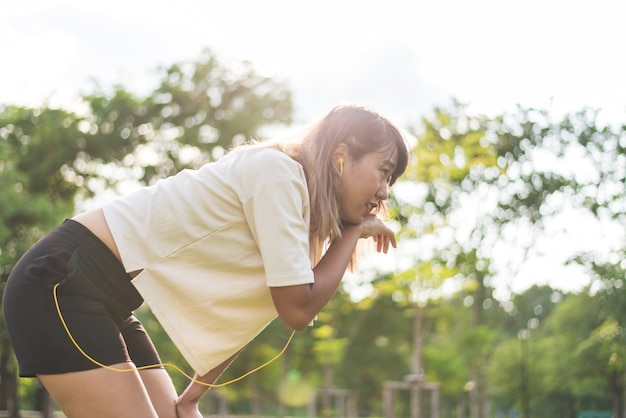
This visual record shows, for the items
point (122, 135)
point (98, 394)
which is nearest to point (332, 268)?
point (98, 394)

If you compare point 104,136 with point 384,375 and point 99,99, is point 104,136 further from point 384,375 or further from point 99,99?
point 384,375

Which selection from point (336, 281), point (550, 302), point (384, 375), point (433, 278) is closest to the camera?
point (336, 281)

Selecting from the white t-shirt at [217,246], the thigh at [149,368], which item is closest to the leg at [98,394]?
the white t-shirt at [217,246]

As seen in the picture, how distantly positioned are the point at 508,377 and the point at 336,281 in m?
46.1

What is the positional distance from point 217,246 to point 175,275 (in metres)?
0.14

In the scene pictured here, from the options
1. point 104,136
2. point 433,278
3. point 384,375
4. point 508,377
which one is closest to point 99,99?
point 104,136

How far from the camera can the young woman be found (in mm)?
2156

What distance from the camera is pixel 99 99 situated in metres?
21.9

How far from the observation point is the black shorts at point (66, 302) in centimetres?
215

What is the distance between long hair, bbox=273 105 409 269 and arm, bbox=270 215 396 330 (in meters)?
0.05

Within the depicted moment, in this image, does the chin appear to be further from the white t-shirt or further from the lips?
the white t-shirt

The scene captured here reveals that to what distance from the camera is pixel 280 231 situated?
2.16 metres

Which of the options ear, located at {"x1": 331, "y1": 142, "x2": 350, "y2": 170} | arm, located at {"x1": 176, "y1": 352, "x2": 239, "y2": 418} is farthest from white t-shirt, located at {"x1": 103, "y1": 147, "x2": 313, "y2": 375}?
arm, located at {"x1": 176, "y1": 352, "x2": 239, "y2": 418}

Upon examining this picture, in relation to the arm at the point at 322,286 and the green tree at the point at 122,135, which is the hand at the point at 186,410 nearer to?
the arm at the point at 322,286
